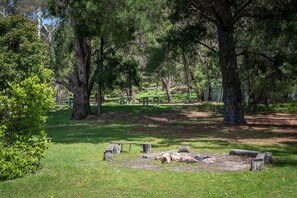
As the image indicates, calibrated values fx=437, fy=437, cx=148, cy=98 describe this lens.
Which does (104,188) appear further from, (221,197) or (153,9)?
(153,9)

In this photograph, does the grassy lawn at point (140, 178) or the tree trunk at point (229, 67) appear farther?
the tree trunk at point (229, 67)

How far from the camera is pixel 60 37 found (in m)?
30.7

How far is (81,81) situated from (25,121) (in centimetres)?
2092

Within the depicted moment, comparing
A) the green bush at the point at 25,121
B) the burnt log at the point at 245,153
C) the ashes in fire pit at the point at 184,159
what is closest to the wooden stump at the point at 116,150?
the ashes in fire pit at the point at 184,159

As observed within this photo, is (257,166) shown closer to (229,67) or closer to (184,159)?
(184,159)

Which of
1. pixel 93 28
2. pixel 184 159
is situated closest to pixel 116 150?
pixel 184 159

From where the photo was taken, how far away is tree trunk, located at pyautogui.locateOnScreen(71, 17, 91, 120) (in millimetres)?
30266

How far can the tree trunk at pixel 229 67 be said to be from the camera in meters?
22.0

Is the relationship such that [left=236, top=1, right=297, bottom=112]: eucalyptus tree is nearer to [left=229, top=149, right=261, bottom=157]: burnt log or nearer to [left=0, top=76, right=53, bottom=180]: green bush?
[left=229, top=149, right=261, bottom=157]: burnt log

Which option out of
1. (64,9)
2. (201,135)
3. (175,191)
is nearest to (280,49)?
(201,135)

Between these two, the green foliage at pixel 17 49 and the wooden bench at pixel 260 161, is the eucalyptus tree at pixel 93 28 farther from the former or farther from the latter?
the wooden bench at pixel 260 161

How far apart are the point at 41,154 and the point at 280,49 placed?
17.9 metres

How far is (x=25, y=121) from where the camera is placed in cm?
1004

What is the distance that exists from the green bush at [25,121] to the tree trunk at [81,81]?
20041mm
